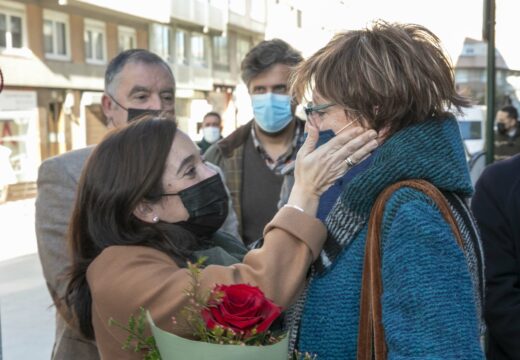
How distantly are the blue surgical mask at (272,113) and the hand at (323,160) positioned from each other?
7.13 ft

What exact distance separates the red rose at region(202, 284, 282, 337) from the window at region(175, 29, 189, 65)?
90.8 ft

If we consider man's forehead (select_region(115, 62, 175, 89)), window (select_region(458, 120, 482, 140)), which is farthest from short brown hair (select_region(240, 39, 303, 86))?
window (select_region(458, 120, 482, 140))

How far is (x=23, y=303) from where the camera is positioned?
313 inches

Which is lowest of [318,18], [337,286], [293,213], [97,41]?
[337,286]

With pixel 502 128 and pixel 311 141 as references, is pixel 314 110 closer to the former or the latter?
pixel 311 141

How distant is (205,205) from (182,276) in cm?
37

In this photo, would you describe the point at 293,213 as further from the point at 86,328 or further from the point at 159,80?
the point at 159,80

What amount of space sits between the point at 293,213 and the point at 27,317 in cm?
628

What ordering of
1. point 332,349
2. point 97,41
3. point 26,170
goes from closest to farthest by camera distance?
point 332,349, point 26,170, point 97,41

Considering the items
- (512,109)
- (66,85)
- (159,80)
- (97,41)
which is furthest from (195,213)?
(97,41)

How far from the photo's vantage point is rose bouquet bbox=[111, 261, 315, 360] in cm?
144

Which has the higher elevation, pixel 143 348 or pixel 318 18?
pixel 318 18

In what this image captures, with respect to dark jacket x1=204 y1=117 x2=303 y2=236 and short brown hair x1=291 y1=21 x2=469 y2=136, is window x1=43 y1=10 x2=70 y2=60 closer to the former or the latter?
dark jacket x1=204 y1=117 x2=303 y2=236

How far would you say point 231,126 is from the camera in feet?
111
